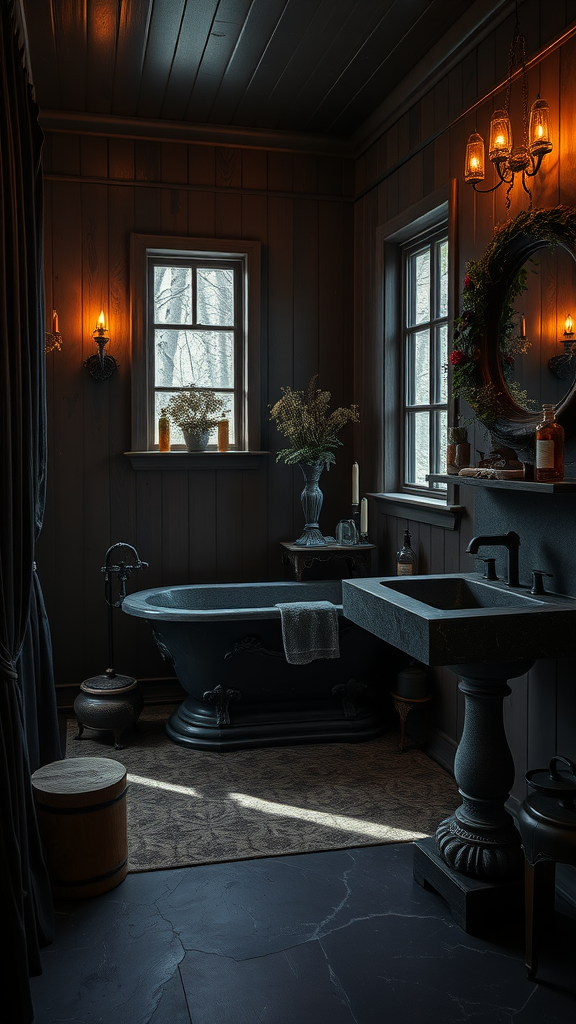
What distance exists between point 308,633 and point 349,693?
0.46 m

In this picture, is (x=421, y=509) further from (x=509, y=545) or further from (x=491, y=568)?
(x=509, y=545)

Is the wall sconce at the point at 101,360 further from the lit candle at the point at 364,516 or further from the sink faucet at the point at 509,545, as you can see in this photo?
the sink faucet at the point at 509,545

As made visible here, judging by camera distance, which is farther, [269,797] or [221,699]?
[221,699]

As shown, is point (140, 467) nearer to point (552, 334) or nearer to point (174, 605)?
point (174, 605)

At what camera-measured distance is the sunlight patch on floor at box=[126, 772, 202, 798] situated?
11.3ft

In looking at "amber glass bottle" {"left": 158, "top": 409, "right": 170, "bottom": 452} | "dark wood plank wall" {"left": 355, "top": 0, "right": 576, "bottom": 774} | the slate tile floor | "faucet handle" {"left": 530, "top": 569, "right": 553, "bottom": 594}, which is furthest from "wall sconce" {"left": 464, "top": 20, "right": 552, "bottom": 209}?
the slate tile floor

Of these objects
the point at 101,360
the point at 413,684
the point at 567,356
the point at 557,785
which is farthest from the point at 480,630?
the point at 101,360

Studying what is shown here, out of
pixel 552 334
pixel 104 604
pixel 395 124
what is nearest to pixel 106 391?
pixel 104 604

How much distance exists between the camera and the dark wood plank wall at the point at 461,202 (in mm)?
2770

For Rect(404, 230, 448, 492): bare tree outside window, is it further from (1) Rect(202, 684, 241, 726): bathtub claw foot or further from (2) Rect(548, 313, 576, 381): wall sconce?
(1) Rect(202, 684, 241, 726): bathtub claw foot

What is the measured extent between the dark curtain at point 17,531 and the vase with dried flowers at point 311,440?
6.13ft

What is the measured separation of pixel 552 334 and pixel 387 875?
75.1 inches

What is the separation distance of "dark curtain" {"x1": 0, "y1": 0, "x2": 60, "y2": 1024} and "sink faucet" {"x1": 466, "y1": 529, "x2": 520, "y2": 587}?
1452mm

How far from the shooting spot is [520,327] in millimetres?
2961
